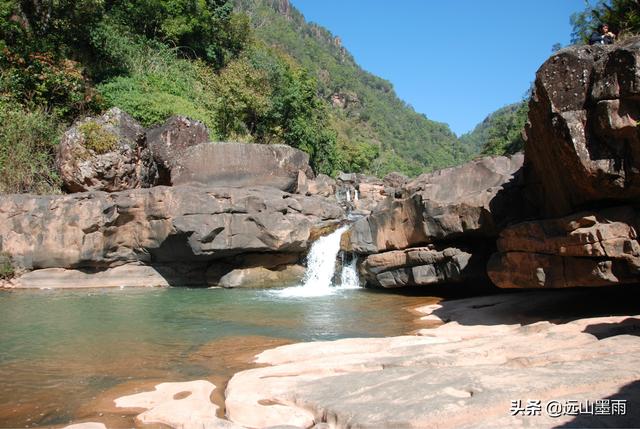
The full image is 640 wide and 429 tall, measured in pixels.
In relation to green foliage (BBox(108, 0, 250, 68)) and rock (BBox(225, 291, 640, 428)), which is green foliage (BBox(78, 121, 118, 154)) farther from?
rock (BBox(225, 291, 640, 428))

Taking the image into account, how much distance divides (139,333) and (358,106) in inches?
3192

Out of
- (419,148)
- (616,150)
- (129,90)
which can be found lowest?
(616,150)

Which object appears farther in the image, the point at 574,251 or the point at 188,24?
the point at 188,24

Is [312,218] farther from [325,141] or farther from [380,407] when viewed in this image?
[325,141]

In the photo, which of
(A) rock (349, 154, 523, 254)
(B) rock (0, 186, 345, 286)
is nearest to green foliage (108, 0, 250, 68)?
(B) rock (0, 186, 345, 286)

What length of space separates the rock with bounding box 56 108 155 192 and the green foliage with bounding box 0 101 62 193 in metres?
0.68

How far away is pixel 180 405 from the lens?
5277 millimetres

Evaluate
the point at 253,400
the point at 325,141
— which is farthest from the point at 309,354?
the point at 325,141

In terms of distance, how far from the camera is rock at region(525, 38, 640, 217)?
7.16m

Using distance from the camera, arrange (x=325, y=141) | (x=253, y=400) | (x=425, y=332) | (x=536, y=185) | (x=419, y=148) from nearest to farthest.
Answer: (x=253, y=400)
(x=425, y=332)
(x=536, y=185)
(x=325, y=141)
(x=419, y=148)

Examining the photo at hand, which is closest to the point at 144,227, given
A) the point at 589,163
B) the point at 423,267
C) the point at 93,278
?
the point at 93,278

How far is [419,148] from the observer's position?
99188 millimetres

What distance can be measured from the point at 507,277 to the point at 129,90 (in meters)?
18.5

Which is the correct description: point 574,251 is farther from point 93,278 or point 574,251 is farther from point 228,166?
point 93,278
